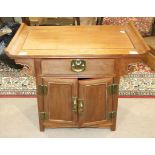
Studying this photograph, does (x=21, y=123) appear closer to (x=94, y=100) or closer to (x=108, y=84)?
(x=94, y=100)

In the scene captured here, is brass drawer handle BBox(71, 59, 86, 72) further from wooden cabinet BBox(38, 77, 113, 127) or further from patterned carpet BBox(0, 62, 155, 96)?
patterned carpet BBox(0, 62, 155, 96)

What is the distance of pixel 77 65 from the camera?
132 centimetres

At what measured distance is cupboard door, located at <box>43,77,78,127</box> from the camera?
4.67 feet

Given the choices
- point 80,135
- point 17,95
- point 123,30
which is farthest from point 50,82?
point 17,95

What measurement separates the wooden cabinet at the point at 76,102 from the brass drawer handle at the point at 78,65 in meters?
0.09

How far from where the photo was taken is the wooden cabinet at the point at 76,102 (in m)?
1.43

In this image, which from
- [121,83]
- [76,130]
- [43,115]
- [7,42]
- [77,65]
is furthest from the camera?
[7,42]

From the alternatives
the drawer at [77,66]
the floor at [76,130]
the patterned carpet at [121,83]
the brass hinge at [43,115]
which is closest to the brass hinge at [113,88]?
the drawer at [77,66]

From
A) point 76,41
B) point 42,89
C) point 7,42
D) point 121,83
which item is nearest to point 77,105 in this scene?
point 42,89

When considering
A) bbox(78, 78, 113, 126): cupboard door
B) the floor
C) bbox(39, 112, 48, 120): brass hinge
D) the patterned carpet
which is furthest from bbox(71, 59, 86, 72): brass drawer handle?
the patterned carpet

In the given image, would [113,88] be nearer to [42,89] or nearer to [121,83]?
[42,89]

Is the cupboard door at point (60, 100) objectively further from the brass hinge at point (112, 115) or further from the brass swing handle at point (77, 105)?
the brass hinge at point (112, 115)

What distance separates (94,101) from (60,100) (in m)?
0.21

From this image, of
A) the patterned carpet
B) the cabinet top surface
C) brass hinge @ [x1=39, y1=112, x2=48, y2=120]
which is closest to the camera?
the cabinet top surface
